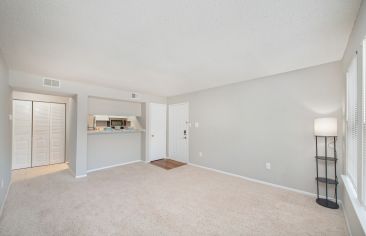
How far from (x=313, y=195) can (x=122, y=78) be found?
4366mm

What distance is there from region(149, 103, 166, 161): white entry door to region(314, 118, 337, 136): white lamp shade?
→ 4270mm

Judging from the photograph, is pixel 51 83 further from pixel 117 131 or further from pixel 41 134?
pixel 41 134

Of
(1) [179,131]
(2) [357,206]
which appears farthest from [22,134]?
(2) [357,206]

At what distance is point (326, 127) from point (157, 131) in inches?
173

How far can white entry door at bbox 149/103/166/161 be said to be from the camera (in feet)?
17.4

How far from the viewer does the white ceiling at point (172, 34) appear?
1.36m

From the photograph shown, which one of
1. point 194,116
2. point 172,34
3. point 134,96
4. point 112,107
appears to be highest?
point 172,34

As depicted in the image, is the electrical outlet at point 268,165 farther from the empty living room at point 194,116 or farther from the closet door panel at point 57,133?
the closet door panel at point 57,133

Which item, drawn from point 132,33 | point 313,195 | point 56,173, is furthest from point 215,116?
point 56,173

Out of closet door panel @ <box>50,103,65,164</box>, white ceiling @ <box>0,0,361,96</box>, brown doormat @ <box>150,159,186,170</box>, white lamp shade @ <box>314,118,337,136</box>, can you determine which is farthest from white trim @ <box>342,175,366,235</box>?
closet door panel @ <box>50,103,65,164</box>

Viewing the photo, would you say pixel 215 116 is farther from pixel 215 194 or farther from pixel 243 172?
pixel 215 194

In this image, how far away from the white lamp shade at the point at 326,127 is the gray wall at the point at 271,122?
1.12ft

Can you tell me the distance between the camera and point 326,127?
2.43 metres

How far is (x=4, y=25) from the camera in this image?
1584 mm
